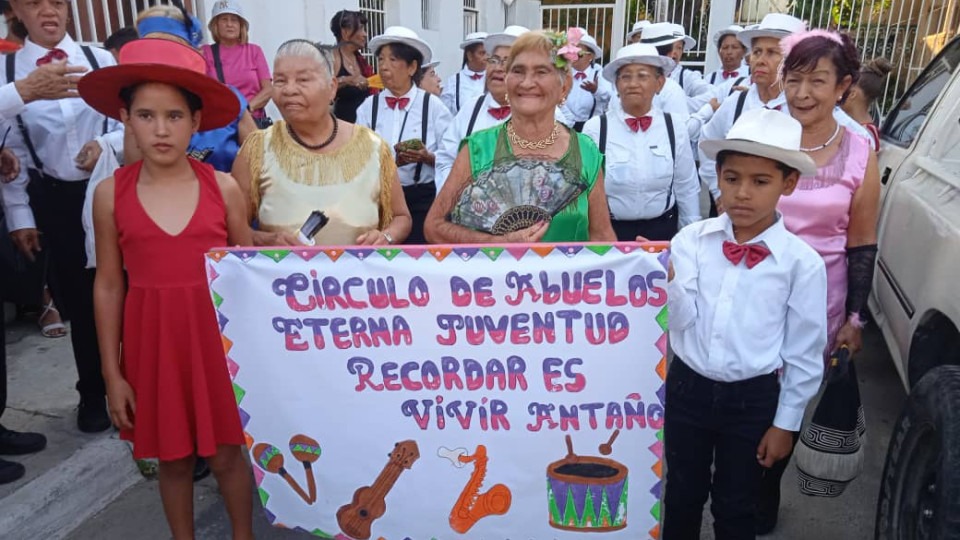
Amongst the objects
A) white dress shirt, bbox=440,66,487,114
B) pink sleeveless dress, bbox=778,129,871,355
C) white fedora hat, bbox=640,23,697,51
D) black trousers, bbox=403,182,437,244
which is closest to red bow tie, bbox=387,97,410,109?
black trousers, bbox=403,182,437,244

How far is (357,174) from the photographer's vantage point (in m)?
2.69

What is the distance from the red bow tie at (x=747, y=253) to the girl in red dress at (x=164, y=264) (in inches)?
66.4

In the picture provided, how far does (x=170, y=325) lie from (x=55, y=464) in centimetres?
152

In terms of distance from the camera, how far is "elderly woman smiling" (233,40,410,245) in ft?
8.46

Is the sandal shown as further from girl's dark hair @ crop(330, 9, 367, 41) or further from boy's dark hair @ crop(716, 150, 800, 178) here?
boy's dark hair @ crop(716, 150, 800, 178)

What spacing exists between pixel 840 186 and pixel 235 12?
179 inches

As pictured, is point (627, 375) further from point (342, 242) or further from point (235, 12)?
point (235, 12)

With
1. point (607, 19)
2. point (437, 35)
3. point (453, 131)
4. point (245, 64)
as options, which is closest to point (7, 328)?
point (245, 64)

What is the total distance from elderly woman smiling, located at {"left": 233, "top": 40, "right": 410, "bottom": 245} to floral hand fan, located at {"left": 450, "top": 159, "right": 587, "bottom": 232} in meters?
0.44

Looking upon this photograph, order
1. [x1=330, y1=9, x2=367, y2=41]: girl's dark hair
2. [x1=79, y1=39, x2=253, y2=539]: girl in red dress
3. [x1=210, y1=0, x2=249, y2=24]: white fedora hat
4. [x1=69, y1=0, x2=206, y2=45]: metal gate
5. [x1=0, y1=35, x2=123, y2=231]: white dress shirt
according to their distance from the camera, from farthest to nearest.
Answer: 1. [x1=330, y1=9, x2=367, y2=41]: girl's dark hair
2. [x1=69, y1=0, x2=206, y2=45]: metal gate
3. [x1=210, y1=0, x2=249, y2=24]: white fedora hat
4. [x1=0, y1=35, x2=123, y2=231]: white dress shirt
5. [x1=79, y1=39, x2=253, y2=539]: girl in red dress

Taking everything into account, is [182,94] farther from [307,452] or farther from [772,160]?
[772,160]

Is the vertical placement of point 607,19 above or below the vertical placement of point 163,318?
above

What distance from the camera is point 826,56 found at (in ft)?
8.69

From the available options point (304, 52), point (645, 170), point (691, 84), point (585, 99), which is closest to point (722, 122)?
point (645, 170)
